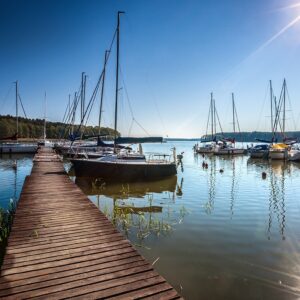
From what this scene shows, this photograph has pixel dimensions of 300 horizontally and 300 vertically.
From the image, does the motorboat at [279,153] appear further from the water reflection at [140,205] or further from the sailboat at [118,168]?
the sailboat at [118,168]

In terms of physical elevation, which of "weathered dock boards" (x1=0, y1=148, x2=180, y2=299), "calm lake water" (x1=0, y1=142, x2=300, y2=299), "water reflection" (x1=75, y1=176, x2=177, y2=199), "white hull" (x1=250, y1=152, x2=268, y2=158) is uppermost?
"weathered dock boards" (x1=0, y1=148, x2=180, y2=299)

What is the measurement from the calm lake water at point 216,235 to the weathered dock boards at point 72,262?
1.59 metres

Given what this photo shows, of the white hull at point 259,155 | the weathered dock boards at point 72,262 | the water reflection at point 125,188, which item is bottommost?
the water reflection at point 125,188

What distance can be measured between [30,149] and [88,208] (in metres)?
43.8

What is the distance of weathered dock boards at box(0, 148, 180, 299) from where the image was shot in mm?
4340

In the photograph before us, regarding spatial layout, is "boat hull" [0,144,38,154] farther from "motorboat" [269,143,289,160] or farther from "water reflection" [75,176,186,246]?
"motorboat" [269,143,289,160]

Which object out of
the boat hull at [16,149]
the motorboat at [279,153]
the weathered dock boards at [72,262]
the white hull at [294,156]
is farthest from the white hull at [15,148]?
the weathered dock boards at [72,262]

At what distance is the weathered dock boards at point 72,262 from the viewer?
434cm

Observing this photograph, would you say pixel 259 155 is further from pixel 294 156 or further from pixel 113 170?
pixel 113 170

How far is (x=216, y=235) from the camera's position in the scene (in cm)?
984

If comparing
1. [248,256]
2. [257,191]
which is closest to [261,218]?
[248,256]

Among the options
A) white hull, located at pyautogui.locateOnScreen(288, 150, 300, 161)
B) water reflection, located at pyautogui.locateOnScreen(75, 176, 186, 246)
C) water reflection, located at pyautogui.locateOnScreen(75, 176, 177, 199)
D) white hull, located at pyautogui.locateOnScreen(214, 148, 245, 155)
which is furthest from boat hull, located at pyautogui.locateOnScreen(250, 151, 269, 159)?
water reflection, located at pyautogui.locateOnScreen(75, 176, 177, 199)

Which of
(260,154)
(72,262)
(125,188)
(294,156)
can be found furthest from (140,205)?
(260,154)

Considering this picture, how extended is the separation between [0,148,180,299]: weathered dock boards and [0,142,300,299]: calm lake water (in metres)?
1.59
